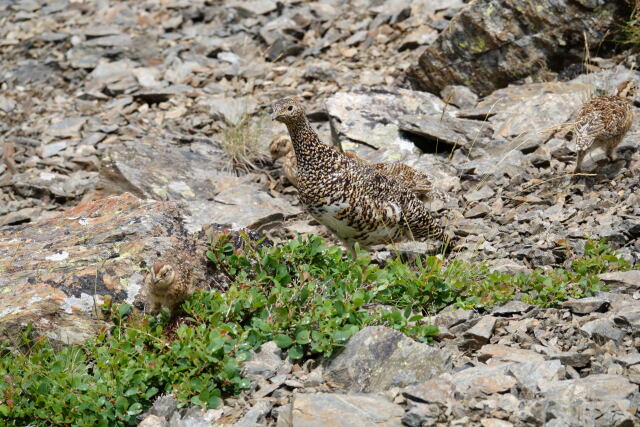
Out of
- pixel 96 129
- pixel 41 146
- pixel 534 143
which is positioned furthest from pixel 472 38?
pixel 41 146

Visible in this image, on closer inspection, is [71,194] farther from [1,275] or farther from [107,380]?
[107,380]

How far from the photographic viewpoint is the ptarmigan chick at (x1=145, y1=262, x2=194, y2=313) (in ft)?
18.3

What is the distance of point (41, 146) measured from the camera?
12.3m

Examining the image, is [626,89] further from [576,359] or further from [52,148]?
[52,148]

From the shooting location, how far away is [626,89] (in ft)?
30.3

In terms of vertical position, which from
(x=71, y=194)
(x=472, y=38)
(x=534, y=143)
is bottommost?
(x=71, y=194)

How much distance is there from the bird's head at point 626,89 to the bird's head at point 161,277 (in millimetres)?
6170

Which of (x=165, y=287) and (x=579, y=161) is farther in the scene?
(x=579, y=161)

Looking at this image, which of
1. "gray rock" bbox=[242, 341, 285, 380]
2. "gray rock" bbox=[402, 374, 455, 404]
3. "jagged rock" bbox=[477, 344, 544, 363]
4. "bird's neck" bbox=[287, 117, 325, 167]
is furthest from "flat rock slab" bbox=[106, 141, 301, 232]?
"gray rock" bbox=[402, 374, 455, 404]

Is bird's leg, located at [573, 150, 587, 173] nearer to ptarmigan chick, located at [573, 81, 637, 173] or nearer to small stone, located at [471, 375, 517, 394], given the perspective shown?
ptarmigan chick, located at [573, 81, 637, 173]

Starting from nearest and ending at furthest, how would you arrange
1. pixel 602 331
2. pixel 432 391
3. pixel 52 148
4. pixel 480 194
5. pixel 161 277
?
pixel 432 391 → pixel 602 331 → pixel 161 277 → pixel 480 194 → pixel 52 148

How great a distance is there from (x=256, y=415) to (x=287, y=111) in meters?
3.58

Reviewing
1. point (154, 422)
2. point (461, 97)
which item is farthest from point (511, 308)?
point (461, 97)

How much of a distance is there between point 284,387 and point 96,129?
28.0 ft
